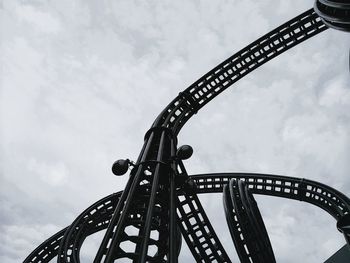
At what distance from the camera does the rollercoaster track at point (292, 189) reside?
12414 mm

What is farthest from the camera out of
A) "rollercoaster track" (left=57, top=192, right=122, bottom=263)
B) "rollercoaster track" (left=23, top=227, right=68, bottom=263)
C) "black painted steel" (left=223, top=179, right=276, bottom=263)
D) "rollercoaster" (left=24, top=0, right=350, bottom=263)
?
"rollercoaster track" (left=23, top=227, right=68, bottom=263)

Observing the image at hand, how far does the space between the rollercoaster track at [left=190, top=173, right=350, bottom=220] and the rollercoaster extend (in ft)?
0.13

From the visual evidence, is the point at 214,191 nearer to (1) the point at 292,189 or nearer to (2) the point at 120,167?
(1) the point at 292,189

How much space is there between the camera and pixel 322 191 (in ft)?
43.0

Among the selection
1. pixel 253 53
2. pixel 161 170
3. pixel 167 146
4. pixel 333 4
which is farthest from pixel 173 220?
pixel 253 53

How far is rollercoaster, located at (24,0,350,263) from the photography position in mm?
4039

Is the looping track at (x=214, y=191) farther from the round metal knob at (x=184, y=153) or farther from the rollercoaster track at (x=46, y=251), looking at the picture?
the round metal knob at (x=184, y=153)

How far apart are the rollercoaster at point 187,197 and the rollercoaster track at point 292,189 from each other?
0.13ft

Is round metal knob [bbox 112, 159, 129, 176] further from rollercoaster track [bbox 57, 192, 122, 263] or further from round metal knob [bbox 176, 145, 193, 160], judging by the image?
rollercoaster track [bbox 57, 192, 122, 263]

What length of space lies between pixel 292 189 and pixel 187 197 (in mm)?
9241

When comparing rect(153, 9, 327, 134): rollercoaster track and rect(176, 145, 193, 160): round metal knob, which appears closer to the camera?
rect(176, 145, 193, 160): round metal knob

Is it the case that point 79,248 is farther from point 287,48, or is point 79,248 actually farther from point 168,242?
point 287,48

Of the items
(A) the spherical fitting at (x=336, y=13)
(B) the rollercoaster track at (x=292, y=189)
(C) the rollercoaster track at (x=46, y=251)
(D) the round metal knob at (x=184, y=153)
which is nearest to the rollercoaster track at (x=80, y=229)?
(C) the rollercoaster track at (x=46, y=251)

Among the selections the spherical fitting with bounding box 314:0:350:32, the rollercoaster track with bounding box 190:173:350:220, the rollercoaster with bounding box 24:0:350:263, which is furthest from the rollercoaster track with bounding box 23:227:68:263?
the spherical fitting with bounding box 314:0:350:32
